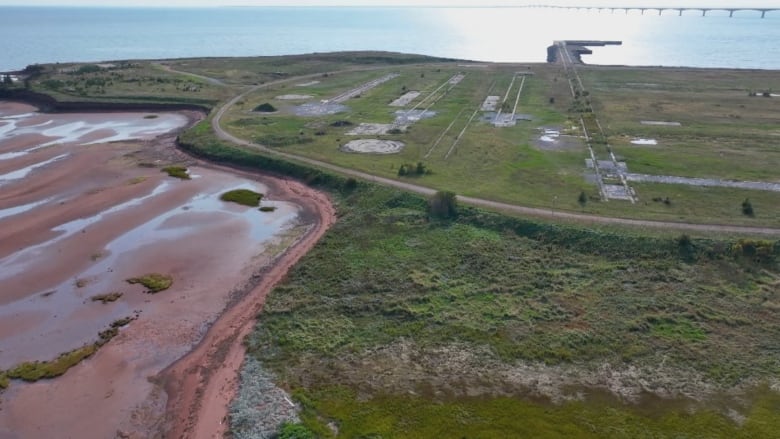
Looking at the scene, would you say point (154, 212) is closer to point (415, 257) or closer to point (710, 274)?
point (415, 257)

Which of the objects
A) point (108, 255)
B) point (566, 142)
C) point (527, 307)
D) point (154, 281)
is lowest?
point (154, 281)

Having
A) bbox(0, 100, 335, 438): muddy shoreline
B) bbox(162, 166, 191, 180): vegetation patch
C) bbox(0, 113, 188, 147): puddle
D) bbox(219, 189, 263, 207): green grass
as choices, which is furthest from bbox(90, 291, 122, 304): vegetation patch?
bbox(0, 113, 188, 147): puddle

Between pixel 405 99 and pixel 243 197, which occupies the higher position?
pixel 405 99

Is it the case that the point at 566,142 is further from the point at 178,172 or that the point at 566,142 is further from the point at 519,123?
the point at 178,172

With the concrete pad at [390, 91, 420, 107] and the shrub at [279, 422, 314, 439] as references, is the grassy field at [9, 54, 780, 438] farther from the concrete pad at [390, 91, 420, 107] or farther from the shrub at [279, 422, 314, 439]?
the concrete pad at [390, 91, 420, 107]

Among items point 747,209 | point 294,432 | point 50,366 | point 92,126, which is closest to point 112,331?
point 50,366

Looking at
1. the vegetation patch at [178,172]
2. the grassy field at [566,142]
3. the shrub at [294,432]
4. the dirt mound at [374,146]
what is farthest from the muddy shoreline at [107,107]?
the shrub at [294,432]

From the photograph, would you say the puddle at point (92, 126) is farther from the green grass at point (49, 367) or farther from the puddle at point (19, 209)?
the green grass at point (49, 367)
